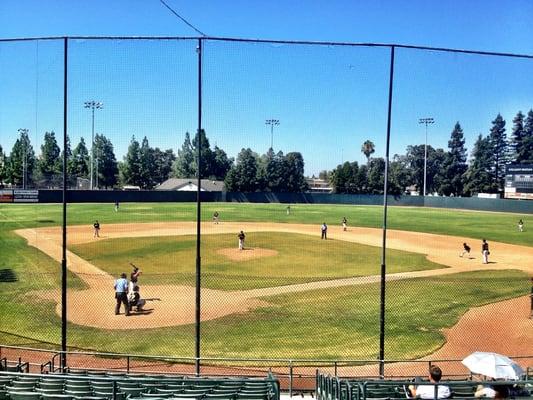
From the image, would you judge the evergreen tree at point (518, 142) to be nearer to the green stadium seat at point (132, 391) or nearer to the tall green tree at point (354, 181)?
the tall green tree at point (354, 181)

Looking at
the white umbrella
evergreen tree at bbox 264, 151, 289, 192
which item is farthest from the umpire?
evergreen tree at bbox 264, 151, 289, 192

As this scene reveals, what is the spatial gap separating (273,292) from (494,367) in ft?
38.9

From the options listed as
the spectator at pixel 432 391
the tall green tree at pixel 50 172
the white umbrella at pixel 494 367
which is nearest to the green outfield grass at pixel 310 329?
the white umbrella at pixel 494 367

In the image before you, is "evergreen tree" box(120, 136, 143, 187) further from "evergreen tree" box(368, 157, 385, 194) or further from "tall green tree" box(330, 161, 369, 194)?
"evergreen tree" box(368, 157, 385, 194)

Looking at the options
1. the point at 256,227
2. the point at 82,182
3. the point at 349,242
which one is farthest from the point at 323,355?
the point at 82,182

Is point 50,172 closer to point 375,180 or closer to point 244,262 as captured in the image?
point 244,262

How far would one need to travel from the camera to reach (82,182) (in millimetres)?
46062

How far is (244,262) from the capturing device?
80.8 feet

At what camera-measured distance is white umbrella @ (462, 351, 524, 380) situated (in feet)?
22.9

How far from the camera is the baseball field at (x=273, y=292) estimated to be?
1327cm

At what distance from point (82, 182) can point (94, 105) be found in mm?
38013

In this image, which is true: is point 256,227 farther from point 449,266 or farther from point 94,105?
point 94,105

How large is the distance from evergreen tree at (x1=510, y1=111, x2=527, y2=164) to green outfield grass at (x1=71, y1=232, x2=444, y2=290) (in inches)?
511

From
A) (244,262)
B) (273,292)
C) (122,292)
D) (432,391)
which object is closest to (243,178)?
(244,262)
